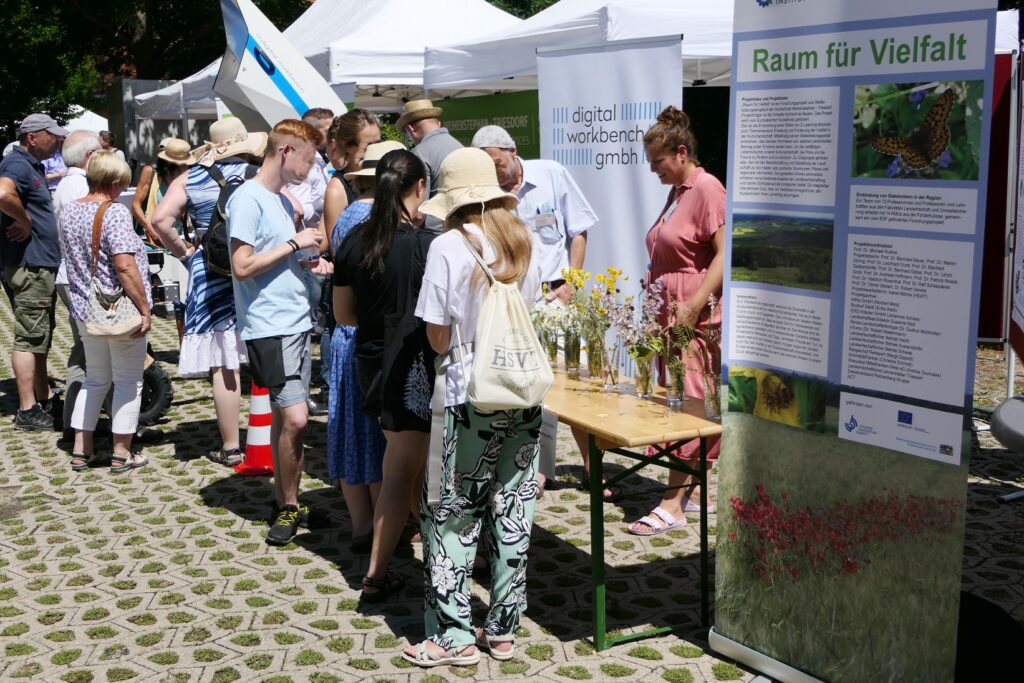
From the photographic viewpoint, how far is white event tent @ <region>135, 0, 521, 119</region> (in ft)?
32.0

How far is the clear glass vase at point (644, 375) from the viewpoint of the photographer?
417cm

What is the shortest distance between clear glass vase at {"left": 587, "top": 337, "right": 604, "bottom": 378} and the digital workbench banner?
0.88 meters

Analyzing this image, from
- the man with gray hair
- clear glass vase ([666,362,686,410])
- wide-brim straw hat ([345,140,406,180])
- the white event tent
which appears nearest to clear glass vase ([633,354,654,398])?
clear glass vase ([666,362,686,410])

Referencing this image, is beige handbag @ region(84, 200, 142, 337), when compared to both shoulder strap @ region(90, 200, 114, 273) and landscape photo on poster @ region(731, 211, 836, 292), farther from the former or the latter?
landscape photo on poster @ region(731, 211, 836, 292)

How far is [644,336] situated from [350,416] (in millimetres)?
1344

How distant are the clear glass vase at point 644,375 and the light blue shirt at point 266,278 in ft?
5.55

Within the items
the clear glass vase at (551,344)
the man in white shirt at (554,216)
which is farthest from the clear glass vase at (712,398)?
the man in white shirt at (554,216)

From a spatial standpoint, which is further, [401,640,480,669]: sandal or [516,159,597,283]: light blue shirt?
[516,159,597,283]: light blue shirt

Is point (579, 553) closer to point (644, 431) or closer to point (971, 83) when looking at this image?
point (644, 431)

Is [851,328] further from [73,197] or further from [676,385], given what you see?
[73,197]

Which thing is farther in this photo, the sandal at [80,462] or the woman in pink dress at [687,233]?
the sandal at [80,462]

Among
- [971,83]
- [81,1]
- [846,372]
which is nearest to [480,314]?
[846,372]

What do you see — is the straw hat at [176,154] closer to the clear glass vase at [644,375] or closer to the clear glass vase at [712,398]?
the clear glass vase at [644,375]

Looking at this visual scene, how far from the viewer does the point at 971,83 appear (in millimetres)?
2789
